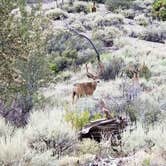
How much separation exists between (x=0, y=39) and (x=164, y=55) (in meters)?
13.1

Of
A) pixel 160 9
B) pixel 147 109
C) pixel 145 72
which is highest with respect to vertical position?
pixel 147 109

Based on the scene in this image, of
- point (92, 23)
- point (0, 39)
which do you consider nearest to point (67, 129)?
point (0, 39)

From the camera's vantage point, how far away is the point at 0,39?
8820 millimetres

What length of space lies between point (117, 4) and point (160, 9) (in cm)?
488

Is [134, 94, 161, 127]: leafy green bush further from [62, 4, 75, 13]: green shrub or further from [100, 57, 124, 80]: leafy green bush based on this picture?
[62, 4, 75, 13]: green shrub

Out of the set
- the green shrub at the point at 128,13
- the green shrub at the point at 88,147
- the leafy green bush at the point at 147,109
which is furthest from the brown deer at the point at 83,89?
the green shrub at the point at 128,13

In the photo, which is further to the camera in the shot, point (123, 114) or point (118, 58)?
point (118, 58)

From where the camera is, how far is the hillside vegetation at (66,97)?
669cm

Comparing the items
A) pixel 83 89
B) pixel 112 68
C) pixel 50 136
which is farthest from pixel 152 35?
pixel 50 136

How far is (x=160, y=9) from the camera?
3312 centimetres

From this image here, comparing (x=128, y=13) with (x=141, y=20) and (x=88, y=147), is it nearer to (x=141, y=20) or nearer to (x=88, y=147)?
(x=141, y=20)

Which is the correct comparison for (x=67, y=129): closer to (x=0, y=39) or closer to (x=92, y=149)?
(x=92, y=149)

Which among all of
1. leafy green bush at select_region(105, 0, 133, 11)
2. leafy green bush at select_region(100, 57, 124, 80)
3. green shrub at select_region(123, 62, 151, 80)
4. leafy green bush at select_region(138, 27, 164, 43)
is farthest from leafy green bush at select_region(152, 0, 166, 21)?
green shrub at select_region(123, 62, 151, 80)

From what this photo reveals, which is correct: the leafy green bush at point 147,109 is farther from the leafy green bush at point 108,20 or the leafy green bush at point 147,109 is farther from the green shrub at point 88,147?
the leafy green bush at point 108,20
